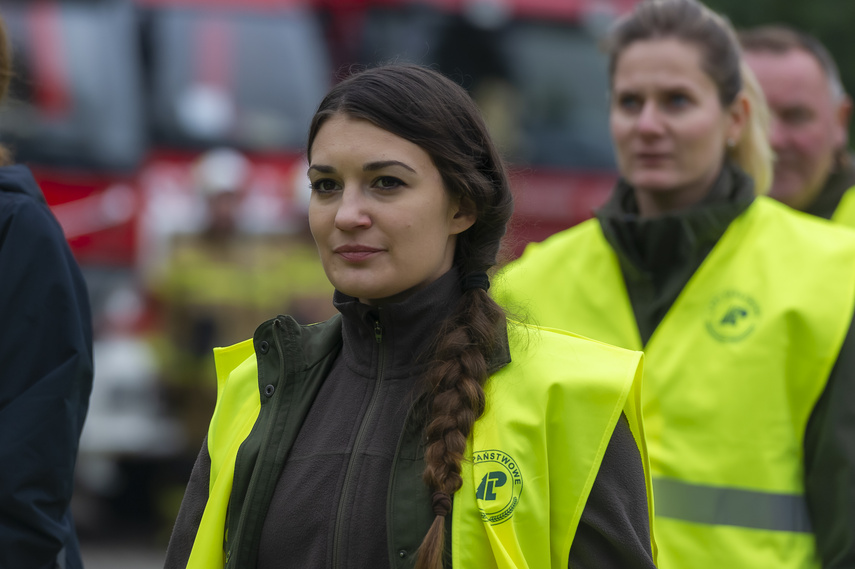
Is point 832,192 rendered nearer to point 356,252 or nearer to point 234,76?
point 356,252

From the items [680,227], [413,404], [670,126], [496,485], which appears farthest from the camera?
[670,126]

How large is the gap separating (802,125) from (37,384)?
3.00m

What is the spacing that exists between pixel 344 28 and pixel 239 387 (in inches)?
364

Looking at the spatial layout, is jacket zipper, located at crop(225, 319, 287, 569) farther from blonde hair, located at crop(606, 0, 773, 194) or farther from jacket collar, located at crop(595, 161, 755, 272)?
blonde hair, located at crop(606, 0, 773, 194)

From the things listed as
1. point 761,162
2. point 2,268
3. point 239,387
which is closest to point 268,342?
point 239,387

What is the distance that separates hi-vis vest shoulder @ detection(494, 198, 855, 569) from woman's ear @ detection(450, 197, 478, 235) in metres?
0.26

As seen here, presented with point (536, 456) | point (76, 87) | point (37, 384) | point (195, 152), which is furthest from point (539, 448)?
point (195, 152)

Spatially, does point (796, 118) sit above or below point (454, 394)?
above

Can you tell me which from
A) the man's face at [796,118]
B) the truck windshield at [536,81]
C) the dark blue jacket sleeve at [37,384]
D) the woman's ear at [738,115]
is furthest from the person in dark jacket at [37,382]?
the truck windshield at [536,81]

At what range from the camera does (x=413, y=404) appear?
2.42m

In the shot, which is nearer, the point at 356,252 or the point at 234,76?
the point at 356,252

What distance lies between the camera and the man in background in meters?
4.61

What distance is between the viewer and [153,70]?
35.2 ft

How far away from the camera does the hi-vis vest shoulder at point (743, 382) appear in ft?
9.90
